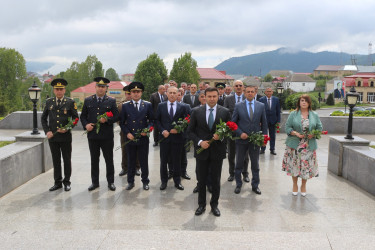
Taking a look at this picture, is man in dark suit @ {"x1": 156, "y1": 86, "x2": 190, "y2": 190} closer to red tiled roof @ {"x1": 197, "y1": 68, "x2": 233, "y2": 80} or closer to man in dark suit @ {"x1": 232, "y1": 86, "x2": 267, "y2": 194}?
man in dark suit @ {"x1": 232, "y1": 86, "x2": 267, "y2": 194}

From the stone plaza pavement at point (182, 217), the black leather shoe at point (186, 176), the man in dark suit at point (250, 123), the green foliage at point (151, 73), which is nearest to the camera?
the stone plaza pavement at point (182, 217)

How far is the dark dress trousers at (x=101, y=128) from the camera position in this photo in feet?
20.9

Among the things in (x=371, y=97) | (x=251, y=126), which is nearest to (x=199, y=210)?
(x=251, y=126)

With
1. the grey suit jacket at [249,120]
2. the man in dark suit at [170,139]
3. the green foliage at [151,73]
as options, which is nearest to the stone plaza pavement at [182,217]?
the man in dark suit at [170,139]

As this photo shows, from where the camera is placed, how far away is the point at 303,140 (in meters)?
6.19

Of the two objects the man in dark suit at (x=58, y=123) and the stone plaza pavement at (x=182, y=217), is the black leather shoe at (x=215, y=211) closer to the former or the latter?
the stone plaza pavement at (x=182, y=217)

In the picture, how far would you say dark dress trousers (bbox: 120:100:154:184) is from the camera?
21.3ft

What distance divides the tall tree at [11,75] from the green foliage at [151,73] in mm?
22339

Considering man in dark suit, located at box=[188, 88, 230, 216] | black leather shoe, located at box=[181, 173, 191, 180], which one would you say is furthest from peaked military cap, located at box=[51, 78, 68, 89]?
black leather shoe, located at box=[181, 173, 191, 180]

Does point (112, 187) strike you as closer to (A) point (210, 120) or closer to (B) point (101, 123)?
(B) point (101, 123)

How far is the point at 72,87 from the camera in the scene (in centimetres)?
9256

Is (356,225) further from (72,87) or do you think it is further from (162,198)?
(72,87)

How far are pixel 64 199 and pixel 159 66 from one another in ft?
197

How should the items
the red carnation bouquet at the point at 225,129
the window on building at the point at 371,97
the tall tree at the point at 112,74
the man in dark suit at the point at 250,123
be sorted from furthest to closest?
the tall tree at the point at 112,74
the window on building at the point at 371,97
the man in dark suit at the point at 250,123
the red carnation bouquet at the point at 225,129
